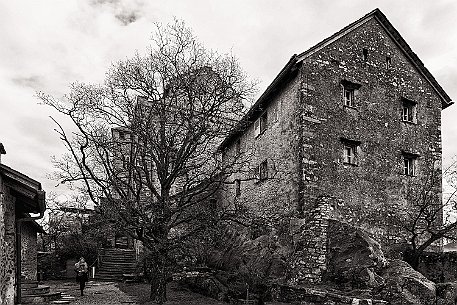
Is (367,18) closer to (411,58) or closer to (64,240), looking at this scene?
(411,58)

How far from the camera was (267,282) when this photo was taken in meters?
18.2

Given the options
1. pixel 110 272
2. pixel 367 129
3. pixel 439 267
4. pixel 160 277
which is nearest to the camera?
pixel 160 277

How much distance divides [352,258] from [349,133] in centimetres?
580

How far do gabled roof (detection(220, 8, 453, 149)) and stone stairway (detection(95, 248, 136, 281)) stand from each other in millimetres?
13993

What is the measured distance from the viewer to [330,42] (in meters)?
21.5

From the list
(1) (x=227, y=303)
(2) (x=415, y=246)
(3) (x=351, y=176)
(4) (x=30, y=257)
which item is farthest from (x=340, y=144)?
(4) (x=30, y=257)

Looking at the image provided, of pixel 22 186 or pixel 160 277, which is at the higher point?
pixel 22 186

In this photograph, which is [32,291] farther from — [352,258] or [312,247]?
[352,258]

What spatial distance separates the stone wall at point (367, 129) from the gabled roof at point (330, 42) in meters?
0.22

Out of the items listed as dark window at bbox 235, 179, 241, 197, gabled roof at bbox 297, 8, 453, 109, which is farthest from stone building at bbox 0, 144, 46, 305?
dark window at bbox 235, 179, 241, 197

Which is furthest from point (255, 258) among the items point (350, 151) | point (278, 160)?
point (350, 151)

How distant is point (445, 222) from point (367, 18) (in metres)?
10.2

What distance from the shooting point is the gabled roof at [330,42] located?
20969 mm

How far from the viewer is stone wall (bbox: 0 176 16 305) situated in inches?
422
